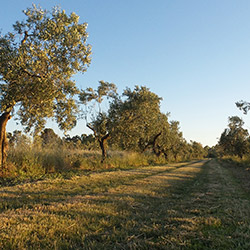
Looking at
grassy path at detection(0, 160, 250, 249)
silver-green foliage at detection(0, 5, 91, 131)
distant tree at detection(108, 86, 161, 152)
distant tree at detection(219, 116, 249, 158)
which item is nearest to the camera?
grassy path at detection(0, 160, 250, 249)

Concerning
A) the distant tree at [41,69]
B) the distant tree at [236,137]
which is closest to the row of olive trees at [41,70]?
the distant tree at [41,69]

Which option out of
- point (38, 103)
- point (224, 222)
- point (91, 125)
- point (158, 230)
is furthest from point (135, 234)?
point (91, 125)

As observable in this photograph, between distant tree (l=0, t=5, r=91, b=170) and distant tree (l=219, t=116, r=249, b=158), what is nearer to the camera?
distant tree (l=0, t=5, r=91, b=170)

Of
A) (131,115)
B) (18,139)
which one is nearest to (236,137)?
(131,115)

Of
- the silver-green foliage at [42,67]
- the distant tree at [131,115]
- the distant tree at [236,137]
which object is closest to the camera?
the silver-green foliage at [42,67]

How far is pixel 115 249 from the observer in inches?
115

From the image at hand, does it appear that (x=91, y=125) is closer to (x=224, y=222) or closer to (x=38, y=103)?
(x=38, y=103)

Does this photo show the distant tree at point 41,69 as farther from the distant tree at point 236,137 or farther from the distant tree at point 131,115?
the distant tree at point 236,137

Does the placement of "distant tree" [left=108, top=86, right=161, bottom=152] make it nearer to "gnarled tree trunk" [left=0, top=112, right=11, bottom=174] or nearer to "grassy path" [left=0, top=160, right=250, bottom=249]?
"gnarled tree trunk" [left=0, top=112, right=11, bottom=174]

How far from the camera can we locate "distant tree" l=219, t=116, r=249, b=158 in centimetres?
4156

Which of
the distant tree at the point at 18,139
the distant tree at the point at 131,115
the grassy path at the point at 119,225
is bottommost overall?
the grassy path at the point at 119,225

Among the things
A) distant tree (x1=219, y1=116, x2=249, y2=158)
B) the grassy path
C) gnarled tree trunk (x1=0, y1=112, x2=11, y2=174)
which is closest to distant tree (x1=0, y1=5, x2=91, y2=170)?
gnarled tree trunk (x1=0, y1=112, x2=11, y2=174)

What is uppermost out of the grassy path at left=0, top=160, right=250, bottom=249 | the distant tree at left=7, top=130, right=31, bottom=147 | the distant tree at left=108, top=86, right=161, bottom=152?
the distant tree at left=108, top=86, right=161, bottom=152

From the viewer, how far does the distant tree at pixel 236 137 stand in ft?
136
